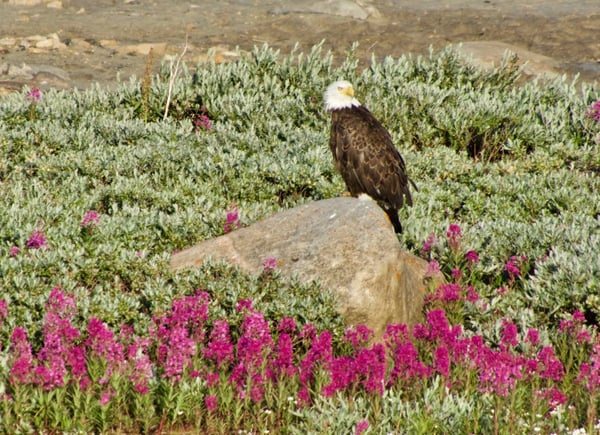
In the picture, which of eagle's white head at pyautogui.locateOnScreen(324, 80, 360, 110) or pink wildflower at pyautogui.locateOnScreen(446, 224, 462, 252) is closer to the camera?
pink wildflower at pyautogui.locateOnScreen(446, 224, 462, 252)

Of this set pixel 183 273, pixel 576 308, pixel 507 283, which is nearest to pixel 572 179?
pixel 507 283

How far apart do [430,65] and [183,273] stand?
322 inches

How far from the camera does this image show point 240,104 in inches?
502

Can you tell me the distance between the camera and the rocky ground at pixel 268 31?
18.9 meters

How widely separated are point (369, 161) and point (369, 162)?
10mm

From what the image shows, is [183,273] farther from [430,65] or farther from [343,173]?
[430,65]

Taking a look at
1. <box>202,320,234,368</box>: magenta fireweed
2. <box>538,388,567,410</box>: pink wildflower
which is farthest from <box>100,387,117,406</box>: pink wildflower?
<box>538,388,567,410</box>: pink wildflower

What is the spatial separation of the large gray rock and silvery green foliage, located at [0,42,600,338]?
0.30 meters

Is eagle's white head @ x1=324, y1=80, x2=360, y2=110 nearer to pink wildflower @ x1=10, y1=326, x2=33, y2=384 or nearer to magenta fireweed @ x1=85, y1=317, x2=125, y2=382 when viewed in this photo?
magenta fireweed @ x1=85, y1=317, x2=125, y2=382

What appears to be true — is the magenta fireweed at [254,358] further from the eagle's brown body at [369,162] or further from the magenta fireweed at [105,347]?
the eagle's brown body at [369,162]

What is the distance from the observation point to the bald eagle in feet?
30.7

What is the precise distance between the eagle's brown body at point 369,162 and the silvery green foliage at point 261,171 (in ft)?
1.01

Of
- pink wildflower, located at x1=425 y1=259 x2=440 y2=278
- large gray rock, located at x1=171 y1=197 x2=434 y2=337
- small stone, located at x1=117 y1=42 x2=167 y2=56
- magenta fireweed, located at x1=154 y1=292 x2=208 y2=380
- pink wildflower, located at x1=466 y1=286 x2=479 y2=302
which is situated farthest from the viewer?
small stone, located at x1=117 y1=42 x2=167 y2=56

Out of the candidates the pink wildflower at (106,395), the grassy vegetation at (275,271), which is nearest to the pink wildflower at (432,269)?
the grassy vegetation at (275,271)
